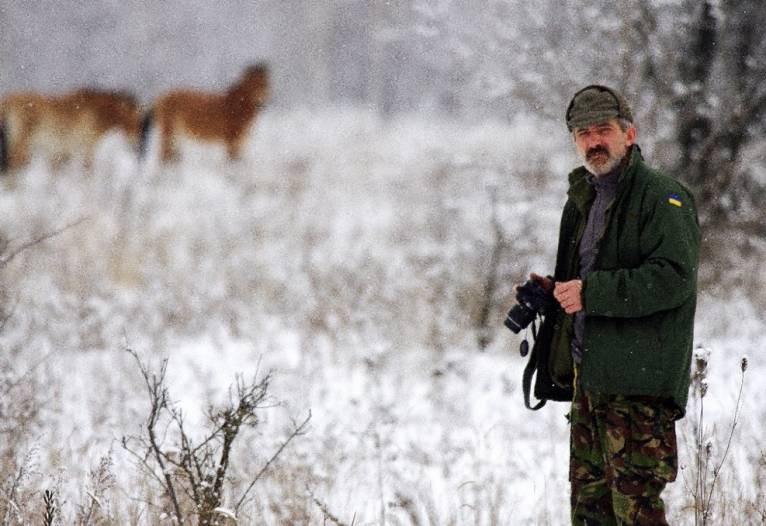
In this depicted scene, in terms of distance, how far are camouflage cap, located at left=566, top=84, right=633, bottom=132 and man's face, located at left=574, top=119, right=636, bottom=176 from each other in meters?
0.02

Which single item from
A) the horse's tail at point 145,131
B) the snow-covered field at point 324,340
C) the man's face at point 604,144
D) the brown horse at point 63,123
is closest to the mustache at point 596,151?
the man's face at point 604,144

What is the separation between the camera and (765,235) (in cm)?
725

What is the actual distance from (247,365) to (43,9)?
58.6 ft

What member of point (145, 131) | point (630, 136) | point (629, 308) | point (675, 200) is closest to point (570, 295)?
point (629, 308)

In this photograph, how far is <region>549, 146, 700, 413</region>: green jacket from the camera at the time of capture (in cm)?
220

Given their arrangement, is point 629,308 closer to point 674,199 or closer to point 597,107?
point 674,199

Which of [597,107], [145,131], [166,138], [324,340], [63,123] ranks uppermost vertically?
[145,131]

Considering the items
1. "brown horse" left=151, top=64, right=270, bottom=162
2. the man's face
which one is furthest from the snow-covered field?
"brown horse" left=151, top=64, right=270, bottom=162

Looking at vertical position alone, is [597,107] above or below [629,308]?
above

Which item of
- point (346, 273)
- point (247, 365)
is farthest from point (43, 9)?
point (247, 365)

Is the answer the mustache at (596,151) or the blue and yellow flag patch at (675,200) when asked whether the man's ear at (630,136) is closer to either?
the mustache at (596,151)

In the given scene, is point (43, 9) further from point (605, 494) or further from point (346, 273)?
point (605, 494)

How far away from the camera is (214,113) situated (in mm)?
15258

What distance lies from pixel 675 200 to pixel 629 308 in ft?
1.10
